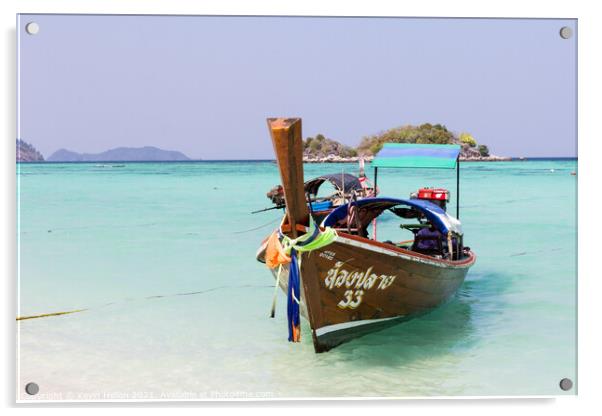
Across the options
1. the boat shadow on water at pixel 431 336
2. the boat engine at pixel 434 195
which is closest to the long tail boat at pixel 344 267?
the boat shadow on water at pixel 431 336

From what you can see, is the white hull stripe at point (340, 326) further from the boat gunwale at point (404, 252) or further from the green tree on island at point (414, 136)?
the green tree on island at point (414, 136)

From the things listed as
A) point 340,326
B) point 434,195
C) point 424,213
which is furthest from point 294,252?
point 434,195

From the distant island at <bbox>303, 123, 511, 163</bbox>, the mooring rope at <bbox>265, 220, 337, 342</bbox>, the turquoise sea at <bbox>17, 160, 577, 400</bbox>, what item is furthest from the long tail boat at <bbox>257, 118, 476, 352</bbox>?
the distant island at <bbox>303, 123, 511, 163</bbox>

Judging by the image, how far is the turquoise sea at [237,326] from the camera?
6625 mm

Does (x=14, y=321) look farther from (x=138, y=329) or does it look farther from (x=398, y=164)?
(x=398, y=164)

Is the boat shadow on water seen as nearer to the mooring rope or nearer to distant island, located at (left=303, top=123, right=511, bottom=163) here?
the mooring rope

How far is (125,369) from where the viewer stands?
6.96 meters

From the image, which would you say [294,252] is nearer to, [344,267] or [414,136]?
[344,267]

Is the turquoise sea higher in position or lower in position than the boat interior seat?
lower

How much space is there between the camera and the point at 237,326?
26.9ft

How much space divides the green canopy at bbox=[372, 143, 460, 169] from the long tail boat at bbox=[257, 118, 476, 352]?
0.01m

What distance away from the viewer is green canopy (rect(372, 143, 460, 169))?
27.5 feet

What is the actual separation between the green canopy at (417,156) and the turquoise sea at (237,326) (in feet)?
4.18

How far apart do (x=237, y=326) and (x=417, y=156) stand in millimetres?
2761
